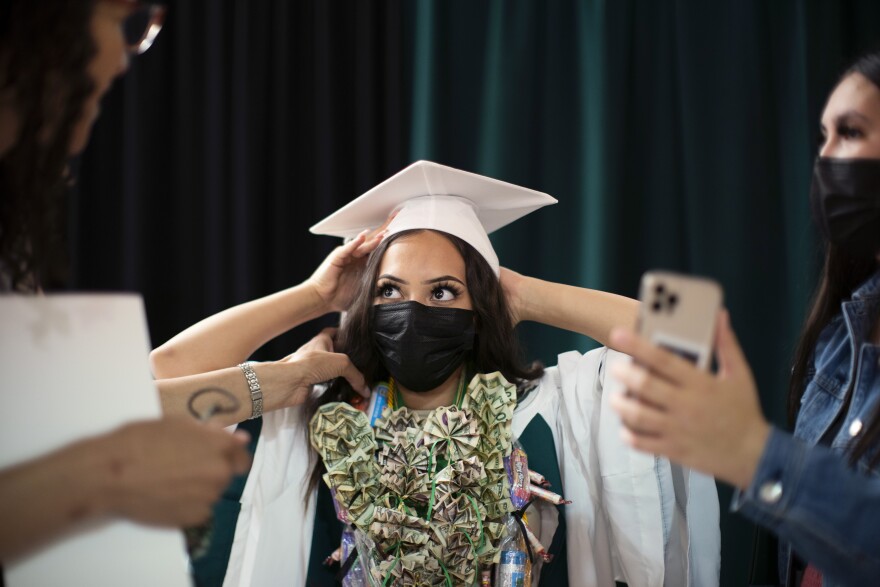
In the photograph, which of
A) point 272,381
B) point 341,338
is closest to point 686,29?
point 341,338

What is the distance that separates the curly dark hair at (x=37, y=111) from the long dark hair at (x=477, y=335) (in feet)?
3.10

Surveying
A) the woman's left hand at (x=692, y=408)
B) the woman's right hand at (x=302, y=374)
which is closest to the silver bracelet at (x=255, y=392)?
the woman's right hand at (x=302, y=374)

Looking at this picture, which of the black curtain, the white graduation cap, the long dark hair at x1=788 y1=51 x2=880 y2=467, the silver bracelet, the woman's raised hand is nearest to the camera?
the long dark hair at x1=788 y1=51 x2=880 y2=467

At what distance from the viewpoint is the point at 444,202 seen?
1.88m

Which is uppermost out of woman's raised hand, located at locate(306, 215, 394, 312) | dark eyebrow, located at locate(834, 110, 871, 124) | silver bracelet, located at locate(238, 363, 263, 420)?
dark eyebrow, located at locate(834, 110, 871, 124)

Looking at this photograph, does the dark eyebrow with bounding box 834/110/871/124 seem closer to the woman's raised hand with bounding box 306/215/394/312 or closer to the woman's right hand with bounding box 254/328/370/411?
the woman's raised hand with bounding box 306/215/394/312

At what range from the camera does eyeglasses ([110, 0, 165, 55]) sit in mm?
875

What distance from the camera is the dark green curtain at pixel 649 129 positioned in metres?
2.57

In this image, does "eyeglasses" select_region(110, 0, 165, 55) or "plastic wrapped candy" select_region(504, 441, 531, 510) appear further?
"plastic wrapped candy" select_region(504, 441, 531, 510)

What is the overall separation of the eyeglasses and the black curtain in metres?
1.62

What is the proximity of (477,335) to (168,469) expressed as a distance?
1147 millimetres

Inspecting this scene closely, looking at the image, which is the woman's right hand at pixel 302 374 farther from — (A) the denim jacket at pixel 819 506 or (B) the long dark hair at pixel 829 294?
(A) the denim jacket at pixel 819 506

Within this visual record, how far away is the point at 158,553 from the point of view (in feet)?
2.76

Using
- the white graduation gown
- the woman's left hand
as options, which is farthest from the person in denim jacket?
the white graduation gown
